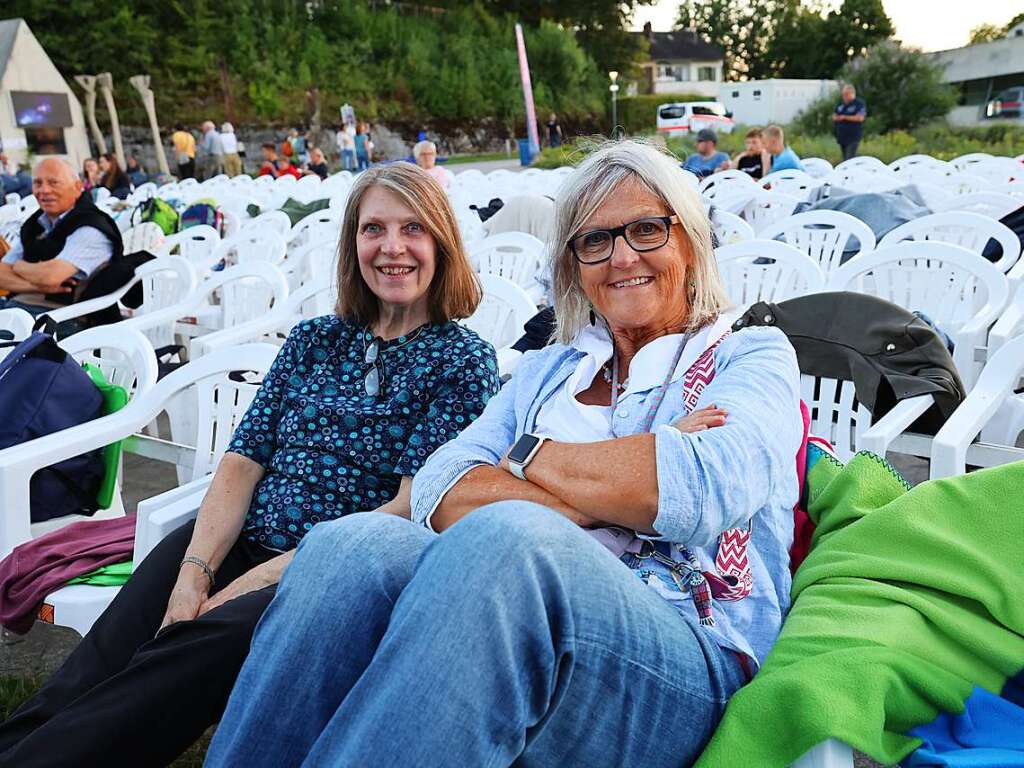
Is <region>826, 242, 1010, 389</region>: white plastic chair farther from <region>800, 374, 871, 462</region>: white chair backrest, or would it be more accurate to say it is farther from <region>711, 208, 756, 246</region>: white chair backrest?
<region>711, 208, 756, 246</region>: white chair backrest

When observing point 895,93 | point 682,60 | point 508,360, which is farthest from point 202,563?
point 682,60

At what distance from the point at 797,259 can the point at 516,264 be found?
1.90m

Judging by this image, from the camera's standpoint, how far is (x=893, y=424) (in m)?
2.33

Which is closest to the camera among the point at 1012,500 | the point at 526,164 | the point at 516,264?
the point at 1012,500

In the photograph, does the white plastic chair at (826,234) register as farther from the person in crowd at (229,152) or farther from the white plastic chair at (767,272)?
the person in crowd at (229,152)

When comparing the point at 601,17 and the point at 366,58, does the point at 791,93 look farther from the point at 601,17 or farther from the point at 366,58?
the point at 366,58

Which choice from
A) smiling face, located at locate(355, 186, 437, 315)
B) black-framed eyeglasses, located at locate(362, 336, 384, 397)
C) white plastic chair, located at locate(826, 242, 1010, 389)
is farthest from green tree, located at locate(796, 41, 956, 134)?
black-framed eyeglasses, located at locate(362, 336, 384, 397)

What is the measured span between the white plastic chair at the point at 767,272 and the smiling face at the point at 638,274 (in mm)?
1790

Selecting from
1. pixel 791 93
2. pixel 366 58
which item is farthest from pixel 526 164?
pixel 791 93

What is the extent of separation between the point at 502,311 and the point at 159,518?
179cm

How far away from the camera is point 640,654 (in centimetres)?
131

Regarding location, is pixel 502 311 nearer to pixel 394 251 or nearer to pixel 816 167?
→ pixel 394 251

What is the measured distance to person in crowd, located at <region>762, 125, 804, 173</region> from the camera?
955cm

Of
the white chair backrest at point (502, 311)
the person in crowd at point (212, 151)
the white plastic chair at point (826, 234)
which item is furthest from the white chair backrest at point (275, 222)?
the person in crowd at point (212, 151)
